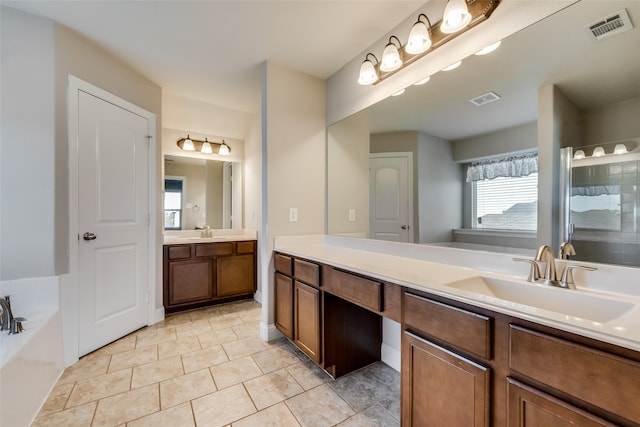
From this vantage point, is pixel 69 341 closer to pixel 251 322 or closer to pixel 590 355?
pixel 251 322

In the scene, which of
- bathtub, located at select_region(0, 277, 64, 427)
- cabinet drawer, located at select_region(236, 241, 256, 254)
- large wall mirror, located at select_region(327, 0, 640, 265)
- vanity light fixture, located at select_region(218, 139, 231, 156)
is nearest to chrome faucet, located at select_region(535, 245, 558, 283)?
large wall mirror, located at select_region(327, 0, 640, 265)

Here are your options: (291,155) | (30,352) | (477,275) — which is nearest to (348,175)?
(291,155)

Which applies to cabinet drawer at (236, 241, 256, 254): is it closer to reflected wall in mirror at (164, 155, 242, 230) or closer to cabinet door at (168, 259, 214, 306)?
cabinet door at (168, 259, 214, 306)

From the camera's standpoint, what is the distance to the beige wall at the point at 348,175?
7.41 feet

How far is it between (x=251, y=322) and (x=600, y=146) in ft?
9.43

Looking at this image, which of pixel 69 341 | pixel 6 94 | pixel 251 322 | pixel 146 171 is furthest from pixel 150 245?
pixel 6 94

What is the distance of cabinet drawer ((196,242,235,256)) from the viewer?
3107 mm

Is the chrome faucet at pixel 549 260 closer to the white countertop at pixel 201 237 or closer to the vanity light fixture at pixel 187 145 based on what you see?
the white countertop at pixel 201 237

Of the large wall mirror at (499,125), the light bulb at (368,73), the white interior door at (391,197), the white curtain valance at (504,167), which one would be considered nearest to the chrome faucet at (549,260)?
the large wall mirror at (499,125)

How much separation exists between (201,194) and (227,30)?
215cm

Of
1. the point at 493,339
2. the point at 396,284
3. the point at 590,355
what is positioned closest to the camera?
Result: the point at 590,355

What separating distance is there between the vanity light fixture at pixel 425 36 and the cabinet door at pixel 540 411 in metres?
1.65

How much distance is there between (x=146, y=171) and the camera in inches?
104

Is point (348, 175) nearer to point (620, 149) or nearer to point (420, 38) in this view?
point (420, 38)
